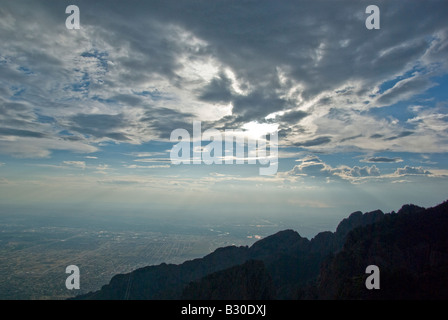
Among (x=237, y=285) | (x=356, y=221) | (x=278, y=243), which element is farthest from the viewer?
(x=278, y=243)

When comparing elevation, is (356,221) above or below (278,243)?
above

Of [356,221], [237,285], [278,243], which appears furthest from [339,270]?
[278,243]

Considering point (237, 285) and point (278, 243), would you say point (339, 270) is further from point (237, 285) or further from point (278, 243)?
point (278, 243)

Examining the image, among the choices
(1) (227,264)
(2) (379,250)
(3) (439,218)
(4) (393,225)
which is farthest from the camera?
(1) (227,264)

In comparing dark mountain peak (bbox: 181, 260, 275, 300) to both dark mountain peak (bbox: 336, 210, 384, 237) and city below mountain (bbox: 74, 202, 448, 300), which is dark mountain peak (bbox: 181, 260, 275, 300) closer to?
city below mountain (bbox: 74, 202, 448, 300)

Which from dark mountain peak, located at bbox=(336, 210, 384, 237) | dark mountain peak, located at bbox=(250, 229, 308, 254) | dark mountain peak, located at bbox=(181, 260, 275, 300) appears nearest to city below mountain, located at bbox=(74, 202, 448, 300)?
dark mountain peak, located at bbox=(181, 260, 275, 300)

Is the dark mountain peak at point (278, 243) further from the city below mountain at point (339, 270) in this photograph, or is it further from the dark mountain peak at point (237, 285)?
the dark mountain peak at point (237, 285)
